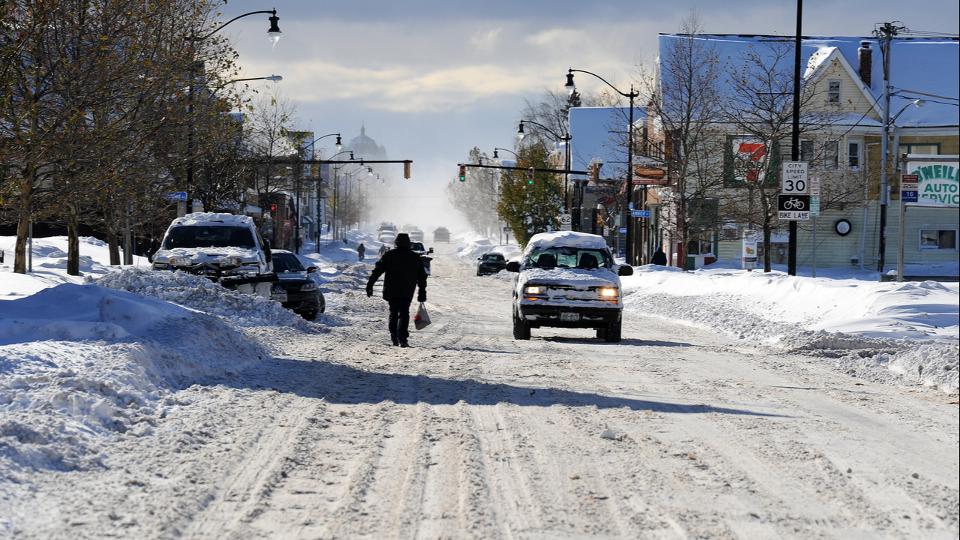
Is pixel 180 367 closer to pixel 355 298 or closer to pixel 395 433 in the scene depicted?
pixel 395 433

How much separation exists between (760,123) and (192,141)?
72.6 ft

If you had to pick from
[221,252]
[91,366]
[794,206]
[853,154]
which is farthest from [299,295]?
[853,154]

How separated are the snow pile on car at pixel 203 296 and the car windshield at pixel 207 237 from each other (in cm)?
296

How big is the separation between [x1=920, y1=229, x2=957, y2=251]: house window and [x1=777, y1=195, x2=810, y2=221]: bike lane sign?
30755mm

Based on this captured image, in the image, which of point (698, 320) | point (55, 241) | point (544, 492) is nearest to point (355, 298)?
point (698, 320)

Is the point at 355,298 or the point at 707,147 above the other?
the point at 707,147

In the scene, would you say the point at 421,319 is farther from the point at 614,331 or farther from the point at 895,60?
the point at 895,60

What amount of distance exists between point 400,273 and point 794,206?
460 inches

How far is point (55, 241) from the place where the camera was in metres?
53.5

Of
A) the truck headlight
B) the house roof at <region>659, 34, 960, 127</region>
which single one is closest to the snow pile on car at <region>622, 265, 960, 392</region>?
the truck headlight

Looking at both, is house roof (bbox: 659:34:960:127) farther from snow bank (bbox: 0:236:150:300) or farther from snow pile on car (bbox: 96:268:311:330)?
snow pile on car (bbox: 96:268:311:330)

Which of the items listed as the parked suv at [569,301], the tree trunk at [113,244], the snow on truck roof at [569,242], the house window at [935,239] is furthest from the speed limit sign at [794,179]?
the house window at [935,239]

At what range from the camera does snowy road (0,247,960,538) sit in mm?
6820

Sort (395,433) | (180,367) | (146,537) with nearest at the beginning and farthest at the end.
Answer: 1. (146,537)
2. (395,433)
3. (180,367)
